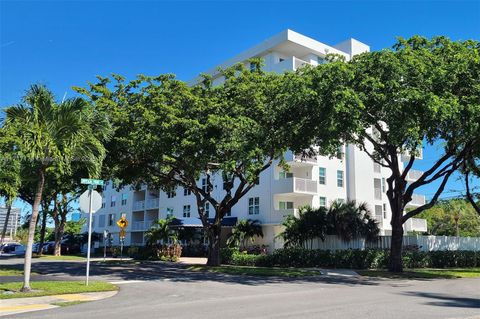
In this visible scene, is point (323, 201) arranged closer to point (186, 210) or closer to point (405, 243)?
point (405, 243)

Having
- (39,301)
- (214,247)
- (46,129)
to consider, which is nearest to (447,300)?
(39,301)

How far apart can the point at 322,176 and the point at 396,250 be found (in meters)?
18.8

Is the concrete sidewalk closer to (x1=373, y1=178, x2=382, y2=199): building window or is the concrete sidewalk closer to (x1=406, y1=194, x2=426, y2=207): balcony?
(x1=373, y1=178, x2=382, y2=199): building window

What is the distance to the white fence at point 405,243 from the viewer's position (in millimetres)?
33656

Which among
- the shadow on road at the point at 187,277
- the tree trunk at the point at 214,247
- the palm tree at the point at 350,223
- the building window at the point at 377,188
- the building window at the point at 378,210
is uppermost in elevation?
the building window at the point at 377,188

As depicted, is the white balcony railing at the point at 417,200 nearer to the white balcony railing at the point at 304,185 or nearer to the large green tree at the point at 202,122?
the white balcony railing at the point at 304,185

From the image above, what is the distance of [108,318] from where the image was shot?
33.0ft

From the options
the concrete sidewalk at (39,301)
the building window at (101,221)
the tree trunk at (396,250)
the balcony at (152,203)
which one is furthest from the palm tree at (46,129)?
the building window at (101,221)

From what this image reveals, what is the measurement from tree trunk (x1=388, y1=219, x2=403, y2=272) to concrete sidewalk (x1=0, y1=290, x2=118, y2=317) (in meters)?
16.7

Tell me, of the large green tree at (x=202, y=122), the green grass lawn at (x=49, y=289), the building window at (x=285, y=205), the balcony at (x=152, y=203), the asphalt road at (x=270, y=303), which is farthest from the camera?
the balcony at (x=152, y=203)

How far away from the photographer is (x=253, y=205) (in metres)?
44.6

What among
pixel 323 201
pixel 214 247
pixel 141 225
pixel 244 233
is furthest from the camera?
pixel 141 225

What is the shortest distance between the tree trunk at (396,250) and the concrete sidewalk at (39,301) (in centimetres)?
1672

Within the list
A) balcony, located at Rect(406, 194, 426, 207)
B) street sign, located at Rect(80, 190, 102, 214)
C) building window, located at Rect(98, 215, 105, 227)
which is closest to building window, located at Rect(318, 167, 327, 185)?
balcony, located at Rect(406, 194, 426, 207)
